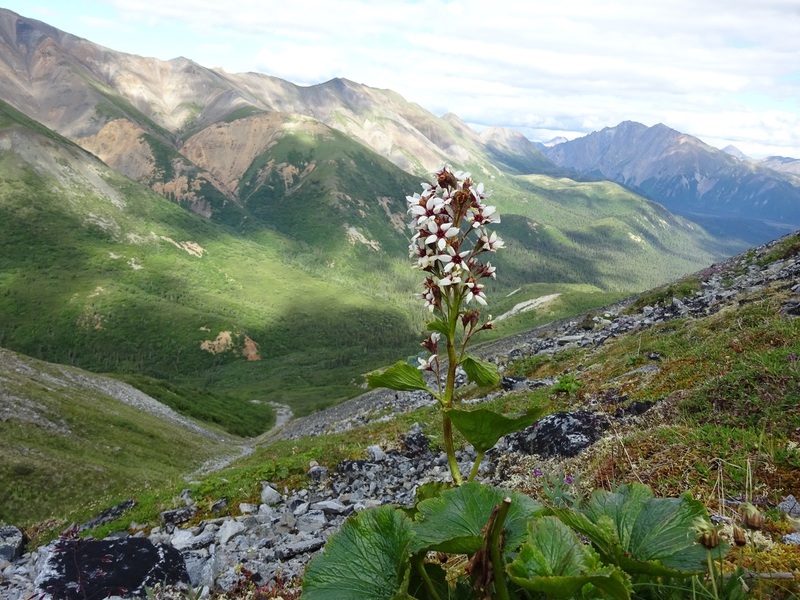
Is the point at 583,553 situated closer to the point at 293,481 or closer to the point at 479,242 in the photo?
the point at 479,242

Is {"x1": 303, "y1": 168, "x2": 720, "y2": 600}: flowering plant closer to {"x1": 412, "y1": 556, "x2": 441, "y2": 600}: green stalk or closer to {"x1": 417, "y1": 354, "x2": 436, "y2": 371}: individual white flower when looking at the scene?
{"x1": 412, "y1": 556, "x2": 441, "y2": 600}: green stalk

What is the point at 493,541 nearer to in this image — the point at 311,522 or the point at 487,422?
the point at 487,422

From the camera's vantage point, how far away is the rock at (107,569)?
7297 mm

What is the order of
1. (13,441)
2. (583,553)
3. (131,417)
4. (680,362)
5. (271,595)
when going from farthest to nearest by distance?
(131,417) < (13,441) < (680,362) < (271,595) < (583,553)

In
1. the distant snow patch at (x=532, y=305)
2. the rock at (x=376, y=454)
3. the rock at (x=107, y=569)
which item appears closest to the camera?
the rock at (x=107, y=569)

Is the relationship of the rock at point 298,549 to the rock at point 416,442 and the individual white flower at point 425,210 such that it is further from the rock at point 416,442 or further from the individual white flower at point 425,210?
the individual white flower at point 425,210

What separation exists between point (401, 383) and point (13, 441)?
4364cm

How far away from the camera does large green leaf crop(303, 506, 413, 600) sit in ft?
8.47

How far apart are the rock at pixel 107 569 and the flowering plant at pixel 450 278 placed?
19.9 feet

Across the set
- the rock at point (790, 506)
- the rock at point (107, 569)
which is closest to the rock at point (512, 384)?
the rock at point (107, 569)

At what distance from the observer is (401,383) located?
10.8ft

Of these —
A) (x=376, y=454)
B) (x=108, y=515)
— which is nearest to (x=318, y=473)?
(x=376, y=454)

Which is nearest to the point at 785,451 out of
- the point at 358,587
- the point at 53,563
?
the point at 358,587

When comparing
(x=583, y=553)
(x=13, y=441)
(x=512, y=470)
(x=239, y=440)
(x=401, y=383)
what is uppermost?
(x=401, y=383)
